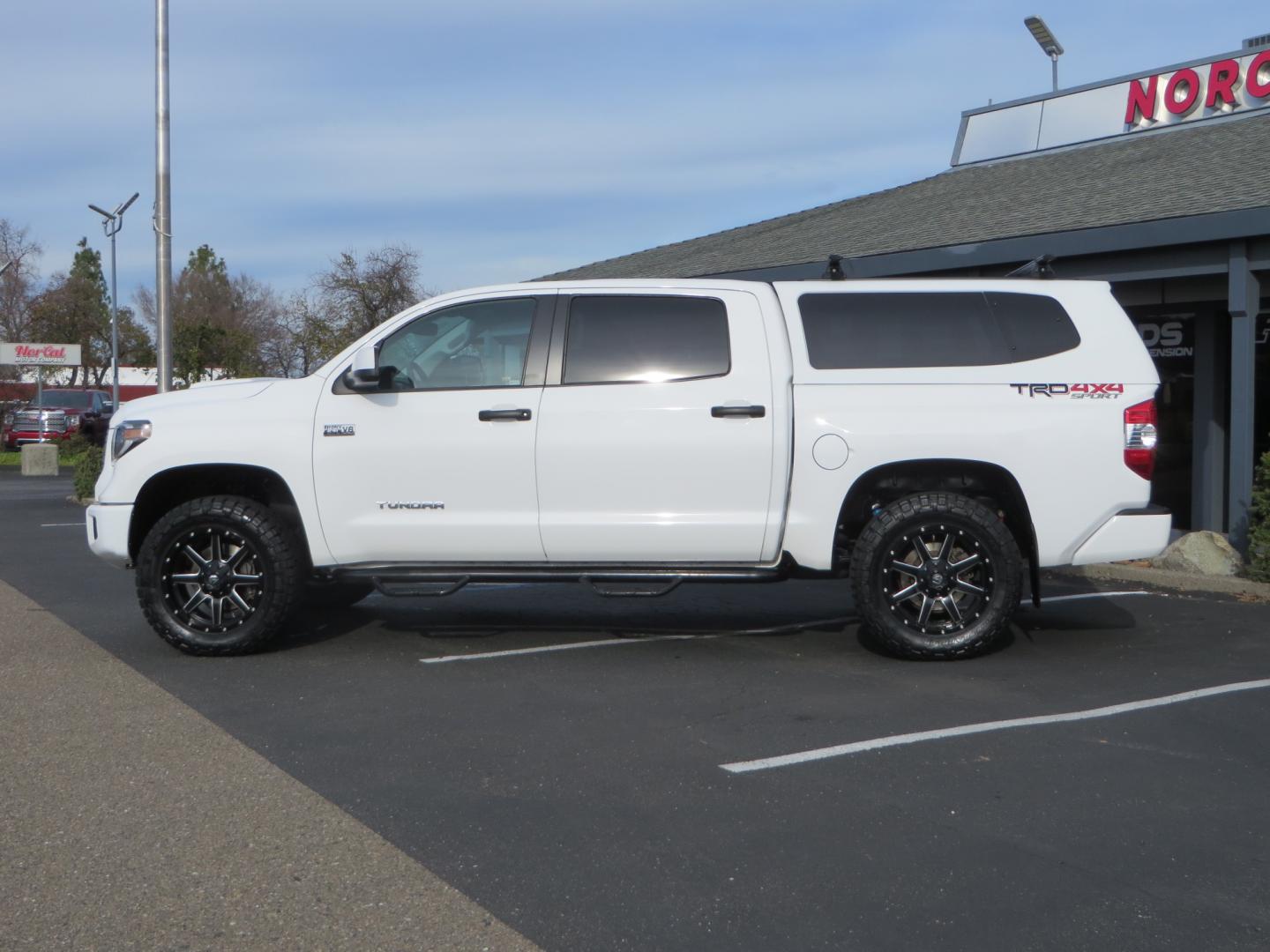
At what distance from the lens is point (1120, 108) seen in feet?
52.0

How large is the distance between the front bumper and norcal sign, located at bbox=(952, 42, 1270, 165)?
41.4 ft

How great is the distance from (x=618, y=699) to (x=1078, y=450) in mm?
2777

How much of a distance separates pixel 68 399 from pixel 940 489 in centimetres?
3462

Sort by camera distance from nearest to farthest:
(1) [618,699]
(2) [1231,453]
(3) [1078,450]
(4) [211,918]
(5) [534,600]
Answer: (4) [211,918]
(1) [618,699]
(3) [1078,450]
(5) [534,600]
(2) [1231,453]

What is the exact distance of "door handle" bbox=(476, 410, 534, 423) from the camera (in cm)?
714

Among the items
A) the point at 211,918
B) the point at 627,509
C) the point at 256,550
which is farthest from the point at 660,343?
the point at 211,918

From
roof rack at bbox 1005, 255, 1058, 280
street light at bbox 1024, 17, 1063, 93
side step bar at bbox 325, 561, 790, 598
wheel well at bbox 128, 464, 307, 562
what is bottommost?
side step bar at bbox 325, 561, 790, 598

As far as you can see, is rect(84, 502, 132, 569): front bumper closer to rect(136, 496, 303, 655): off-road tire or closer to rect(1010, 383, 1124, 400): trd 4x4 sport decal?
rect(136, 496, 303, 655): off-road tire

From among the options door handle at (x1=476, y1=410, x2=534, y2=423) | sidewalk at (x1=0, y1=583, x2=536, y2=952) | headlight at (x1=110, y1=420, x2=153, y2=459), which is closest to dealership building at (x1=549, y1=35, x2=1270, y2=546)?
door handle at (x1=476, y1=410, x2=534, y2=423)

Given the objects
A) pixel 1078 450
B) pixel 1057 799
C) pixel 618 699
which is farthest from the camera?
pixel 1078 450

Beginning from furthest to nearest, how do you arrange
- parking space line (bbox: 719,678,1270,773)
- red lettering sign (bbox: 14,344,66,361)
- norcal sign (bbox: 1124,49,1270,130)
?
1. red lettering sign (bbox: 14,344,66,361)
2. norcal sign (bbox: 1124,49,1270,130)
3. parking space line (bbox: 719,678,1270,773)

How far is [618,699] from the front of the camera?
6.36 metres

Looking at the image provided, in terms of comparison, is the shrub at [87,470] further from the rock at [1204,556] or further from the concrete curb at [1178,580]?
the rock at [1204,556]

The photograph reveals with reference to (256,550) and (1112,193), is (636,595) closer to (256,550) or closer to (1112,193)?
(256,550)
